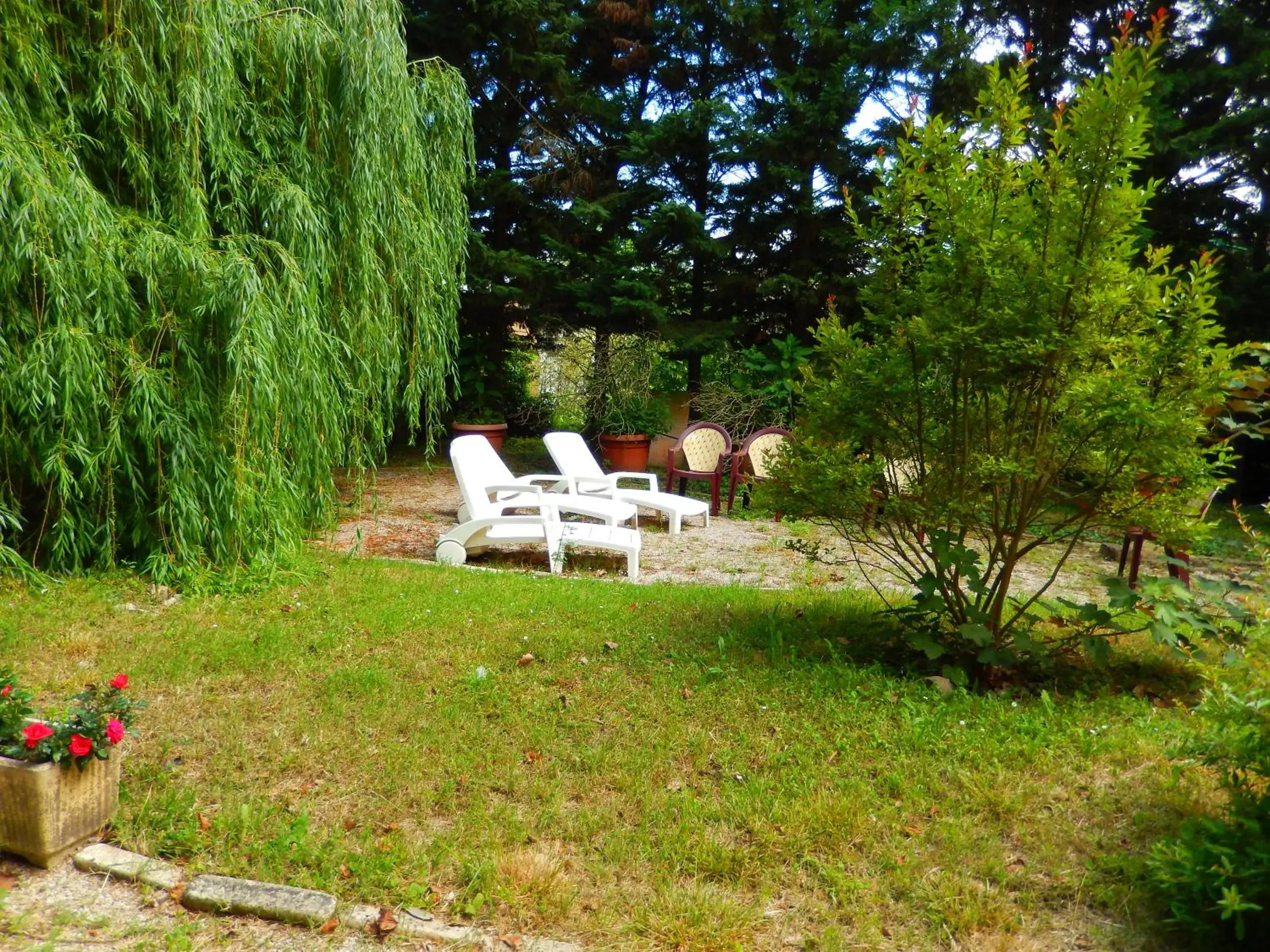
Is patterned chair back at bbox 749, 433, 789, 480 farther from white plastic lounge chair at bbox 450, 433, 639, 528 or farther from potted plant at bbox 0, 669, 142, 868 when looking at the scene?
potted plant at bbox 0, 669, 142, 868

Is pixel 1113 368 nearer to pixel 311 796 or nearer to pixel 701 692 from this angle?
pixel 701 692

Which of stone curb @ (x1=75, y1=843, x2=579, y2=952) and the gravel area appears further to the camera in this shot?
the gravel area

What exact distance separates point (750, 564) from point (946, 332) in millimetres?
3885

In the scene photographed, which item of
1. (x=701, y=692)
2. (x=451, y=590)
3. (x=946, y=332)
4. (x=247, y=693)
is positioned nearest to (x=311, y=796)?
(x=247, y=693)

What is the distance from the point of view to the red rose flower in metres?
2.69

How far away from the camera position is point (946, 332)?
3893 mm

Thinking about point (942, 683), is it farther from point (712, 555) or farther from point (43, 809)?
point (712, 555)

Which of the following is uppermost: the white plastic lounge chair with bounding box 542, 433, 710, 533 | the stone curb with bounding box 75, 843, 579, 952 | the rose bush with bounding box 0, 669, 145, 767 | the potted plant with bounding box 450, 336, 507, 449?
the potted plant with bounding box 450, 336, 507, 449

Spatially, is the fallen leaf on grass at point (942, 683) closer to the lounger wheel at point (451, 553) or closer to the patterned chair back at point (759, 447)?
the lounger wheel at point (451, 553)

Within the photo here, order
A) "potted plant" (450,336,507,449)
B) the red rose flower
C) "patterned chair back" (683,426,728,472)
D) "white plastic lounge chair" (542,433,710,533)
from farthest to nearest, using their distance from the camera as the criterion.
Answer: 1. "potted plant" (450,336,507,449)
2. "patterned chair back" (683,426,728,472)
3. "white plastic lounge chair" (542,433,710,533)
4. the red rose flower

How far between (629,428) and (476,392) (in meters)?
2.61

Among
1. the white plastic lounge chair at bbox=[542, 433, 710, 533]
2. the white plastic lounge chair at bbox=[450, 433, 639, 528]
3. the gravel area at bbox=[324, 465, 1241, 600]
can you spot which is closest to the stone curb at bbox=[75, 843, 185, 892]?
the gravel area at bbox=[324, 465, 1241, 600]

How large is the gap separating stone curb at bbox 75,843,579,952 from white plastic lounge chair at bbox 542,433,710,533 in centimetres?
619

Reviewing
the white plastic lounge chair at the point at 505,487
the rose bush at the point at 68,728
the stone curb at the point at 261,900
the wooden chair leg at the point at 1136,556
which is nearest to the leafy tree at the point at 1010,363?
the wooden chair leg at the point at 1136,556
